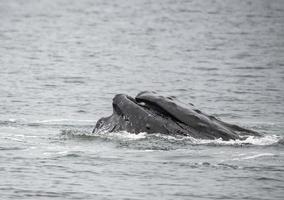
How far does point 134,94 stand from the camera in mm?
38281

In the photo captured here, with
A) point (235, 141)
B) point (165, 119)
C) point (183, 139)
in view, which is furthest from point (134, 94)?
point (235, 141)

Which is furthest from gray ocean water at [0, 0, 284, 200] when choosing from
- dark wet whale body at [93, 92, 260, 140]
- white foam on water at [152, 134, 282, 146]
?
dark wet whale body at [93, 92, 260, 140]

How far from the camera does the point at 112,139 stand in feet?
72.1

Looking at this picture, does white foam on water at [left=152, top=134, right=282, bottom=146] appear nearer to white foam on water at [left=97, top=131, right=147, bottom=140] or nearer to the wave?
the wave

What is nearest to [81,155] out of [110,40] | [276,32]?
[110,40]

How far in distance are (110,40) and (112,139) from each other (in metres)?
46.9

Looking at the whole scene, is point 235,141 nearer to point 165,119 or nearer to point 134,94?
point 165,119

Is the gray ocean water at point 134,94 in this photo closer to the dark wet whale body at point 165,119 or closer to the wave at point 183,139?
the wave at point 183,139

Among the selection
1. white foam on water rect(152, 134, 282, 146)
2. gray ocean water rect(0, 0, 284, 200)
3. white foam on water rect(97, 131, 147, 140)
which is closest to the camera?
gray ocean water rect(0, 0, 284, 200)

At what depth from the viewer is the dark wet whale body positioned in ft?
69.5

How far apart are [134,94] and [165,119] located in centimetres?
1686

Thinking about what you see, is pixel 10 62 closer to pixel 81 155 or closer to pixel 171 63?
pixel 171 63

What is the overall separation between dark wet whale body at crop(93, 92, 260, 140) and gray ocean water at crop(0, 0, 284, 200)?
0.74 ft

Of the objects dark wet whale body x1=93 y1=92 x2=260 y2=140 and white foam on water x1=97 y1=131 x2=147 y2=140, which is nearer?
dark wet whale body x1=93 y1=92 x2=260 y2=140
